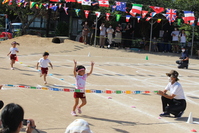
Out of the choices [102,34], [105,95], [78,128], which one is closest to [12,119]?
[78,128]

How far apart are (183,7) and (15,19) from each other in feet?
70.0

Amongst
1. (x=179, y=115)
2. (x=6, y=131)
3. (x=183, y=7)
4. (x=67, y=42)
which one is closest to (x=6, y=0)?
(x=67, y=42)

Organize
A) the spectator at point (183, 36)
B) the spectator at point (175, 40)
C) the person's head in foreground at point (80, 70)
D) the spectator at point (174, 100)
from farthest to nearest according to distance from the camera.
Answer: the spectator at point (175, 40) < the spectator at point (183, 36) < the spectator at point (174, 100) < the person's head in foreground at point (80, 70)

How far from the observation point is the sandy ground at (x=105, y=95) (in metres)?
8.55

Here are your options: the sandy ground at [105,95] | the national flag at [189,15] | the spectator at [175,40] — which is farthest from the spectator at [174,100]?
the spectator at [175,40]

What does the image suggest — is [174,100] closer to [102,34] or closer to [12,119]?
[12,119]

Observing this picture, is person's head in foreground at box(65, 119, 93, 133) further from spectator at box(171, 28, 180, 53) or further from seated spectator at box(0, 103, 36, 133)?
spectator at box(171, 28, 180, 53)

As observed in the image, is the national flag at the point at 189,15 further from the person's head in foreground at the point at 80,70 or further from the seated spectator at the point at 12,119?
the seated spectator at the point at 12,119

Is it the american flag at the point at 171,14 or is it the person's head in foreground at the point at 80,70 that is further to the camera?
the american flag at the point at 171,14

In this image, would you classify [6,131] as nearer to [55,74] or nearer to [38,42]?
[55,74]

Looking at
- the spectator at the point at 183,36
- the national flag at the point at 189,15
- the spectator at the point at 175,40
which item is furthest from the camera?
the spectator at the point at 175,40

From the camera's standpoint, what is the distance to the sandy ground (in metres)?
8.55

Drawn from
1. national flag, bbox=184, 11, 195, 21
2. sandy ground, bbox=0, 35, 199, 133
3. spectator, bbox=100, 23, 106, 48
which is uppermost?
national flag, bbox=184, 11, 195, 21

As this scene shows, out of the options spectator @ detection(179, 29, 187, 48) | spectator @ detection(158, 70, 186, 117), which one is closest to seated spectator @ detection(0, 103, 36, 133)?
spectator @ detection(158, 70, 186, 117)
